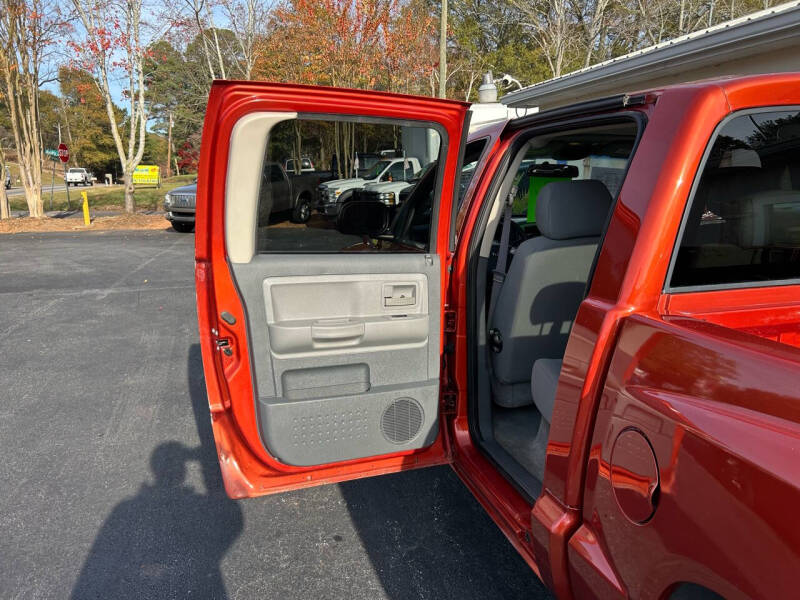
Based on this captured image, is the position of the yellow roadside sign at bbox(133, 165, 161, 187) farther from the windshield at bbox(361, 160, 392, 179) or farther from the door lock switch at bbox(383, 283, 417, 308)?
the door lock switch at bbox(383, 283, 417, 308)

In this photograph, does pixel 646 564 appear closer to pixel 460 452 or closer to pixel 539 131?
pixel 460 452

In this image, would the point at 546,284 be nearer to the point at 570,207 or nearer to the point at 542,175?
the point at 570,207

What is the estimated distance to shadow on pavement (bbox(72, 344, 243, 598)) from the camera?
221 centimetres

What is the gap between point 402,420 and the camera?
Answer: 2273 millimetres

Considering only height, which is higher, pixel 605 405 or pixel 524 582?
pixel 605 405

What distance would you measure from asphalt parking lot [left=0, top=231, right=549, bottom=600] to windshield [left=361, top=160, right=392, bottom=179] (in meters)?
1.68

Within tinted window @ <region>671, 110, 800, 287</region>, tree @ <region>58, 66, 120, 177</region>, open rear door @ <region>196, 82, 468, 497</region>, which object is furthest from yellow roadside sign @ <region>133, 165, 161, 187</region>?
tinted window @ <region>671, 110, 800, 287</region>

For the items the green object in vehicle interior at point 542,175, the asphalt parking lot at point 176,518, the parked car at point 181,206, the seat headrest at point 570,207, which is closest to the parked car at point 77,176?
the parked car at point 181,206

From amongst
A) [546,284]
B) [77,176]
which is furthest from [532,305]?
[77,176]

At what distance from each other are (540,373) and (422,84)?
62.1 ft

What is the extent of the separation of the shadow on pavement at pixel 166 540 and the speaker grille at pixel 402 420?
37.3 inches

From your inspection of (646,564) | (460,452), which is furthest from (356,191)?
(646,564)

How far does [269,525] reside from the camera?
2.61 metres

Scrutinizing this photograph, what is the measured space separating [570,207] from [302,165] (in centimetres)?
113
